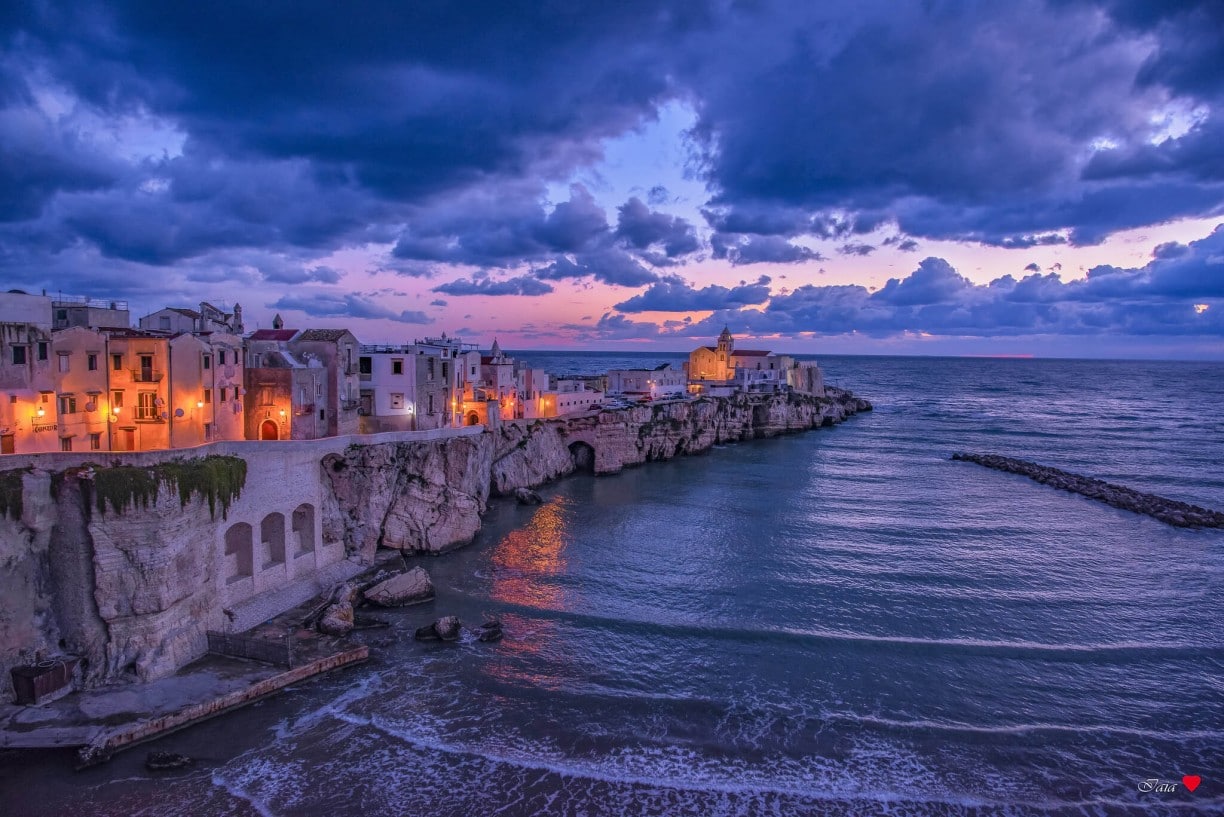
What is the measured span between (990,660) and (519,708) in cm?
1800

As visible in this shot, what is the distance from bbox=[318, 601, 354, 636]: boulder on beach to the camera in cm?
2672

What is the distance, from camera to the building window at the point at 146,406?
1225 inches

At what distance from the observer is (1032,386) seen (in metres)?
194

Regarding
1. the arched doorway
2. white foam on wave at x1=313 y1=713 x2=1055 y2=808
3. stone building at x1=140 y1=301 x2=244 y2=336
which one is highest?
stone building at x1=140 y1=301 x2=244 y2=336

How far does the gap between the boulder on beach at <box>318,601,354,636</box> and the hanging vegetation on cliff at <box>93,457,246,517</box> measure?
5.70 m

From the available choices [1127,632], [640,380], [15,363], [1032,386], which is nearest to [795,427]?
[640,380]

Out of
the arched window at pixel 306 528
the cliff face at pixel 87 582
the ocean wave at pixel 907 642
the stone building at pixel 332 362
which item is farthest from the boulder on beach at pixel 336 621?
the stone building at pixel 332 362

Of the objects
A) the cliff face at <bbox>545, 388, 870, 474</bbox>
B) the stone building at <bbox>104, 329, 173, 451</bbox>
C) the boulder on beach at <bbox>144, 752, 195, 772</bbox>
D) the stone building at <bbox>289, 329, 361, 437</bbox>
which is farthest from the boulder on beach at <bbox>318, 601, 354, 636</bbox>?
the cliff face at <bbox>545, 388, 870, 474</bbox>

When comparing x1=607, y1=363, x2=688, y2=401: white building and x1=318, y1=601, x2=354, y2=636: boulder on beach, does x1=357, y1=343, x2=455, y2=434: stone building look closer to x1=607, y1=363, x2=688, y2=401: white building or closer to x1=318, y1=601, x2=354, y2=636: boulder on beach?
x1=318, y1=601, x2=354, y2=636: boulder on beach

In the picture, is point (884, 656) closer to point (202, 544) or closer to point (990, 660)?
point (990, 660)

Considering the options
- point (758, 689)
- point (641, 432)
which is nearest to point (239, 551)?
point (758, 689)

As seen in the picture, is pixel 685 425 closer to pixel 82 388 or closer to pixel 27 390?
pixel 82 388

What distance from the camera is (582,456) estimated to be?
6500 cm

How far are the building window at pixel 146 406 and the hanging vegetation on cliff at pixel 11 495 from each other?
33.0 feet
